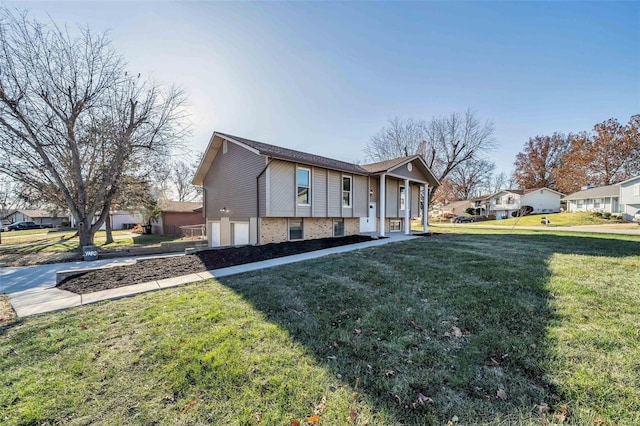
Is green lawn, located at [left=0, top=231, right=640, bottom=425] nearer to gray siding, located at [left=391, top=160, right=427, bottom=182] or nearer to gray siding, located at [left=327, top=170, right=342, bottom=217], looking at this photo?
gray siding, located at [left=327, top=170, right=342, bottom=217]

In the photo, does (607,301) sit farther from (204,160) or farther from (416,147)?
(416,147)

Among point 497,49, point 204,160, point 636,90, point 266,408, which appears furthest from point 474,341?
point 636,90

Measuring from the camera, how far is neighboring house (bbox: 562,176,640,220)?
29656mm

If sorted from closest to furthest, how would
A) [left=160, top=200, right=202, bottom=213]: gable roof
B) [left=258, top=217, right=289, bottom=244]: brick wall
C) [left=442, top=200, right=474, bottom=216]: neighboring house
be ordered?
[left=258, top=217, right=289, bottom=244]: brick wall < [left=160, top=200, right=202, bottom=213]: gable roof < [left=442, top=200, right=474, bottom=216]: neighboring house

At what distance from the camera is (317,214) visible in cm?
1284

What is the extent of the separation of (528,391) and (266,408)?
2517mm

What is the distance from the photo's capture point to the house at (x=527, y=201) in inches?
1688

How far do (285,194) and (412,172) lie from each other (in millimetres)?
9911

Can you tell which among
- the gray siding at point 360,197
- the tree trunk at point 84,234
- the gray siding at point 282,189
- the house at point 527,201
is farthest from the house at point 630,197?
the tree trunk at point 84,234

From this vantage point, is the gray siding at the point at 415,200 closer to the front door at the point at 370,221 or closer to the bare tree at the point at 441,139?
the front door at the point at 370,221

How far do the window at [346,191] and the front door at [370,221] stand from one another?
197 cm

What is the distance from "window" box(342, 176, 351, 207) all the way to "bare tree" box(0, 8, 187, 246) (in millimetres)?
10346

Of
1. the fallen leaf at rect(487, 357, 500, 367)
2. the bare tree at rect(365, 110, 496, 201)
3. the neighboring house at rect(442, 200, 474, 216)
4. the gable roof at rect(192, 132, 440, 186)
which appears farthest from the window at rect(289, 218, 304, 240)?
the neighboring house at rect(442, 200, 474, 216)

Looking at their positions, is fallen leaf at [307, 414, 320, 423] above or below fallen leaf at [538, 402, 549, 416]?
below
